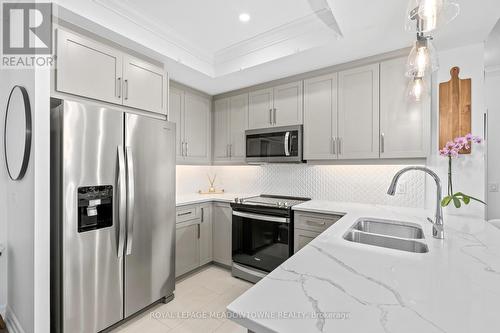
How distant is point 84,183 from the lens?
1.69 m

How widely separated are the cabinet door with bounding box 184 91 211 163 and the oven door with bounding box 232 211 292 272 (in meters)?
1.03

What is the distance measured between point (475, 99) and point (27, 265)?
3.72 m

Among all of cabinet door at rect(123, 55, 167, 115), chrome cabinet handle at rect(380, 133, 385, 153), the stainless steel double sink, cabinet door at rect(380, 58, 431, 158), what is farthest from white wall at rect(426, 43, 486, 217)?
cabinet door at rect(123, 55, 167, 115)

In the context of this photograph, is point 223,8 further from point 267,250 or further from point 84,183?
point 267,250

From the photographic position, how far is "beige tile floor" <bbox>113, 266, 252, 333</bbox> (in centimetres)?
199

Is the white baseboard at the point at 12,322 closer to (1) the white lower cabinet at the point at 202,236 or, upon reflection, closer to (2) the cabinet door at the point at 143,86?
(1) the white lower cabinet at the point at 202,236

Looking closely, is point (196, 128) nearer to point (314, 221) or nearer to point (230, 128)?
point (230, 128)

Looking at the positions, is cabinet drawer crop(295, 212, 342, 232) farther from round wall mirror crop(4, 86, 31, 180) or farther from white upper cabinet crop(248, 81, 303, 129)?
round wall mirror crop(4, 86, 31, 180)

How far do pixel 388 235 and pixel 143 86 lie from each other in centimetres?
241

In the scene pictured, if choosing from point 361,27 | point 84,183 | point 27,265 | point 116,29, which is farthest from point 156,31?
point 27,265

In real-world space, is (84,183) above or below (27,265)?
above

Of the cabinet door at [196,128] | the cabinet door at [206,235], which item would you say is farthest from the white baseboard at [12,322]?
the cabinet door at [196,128]

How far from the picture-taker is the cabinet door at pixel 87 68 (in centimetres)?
174

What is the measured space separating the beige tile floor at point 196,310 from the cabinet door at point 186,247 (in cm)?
17
